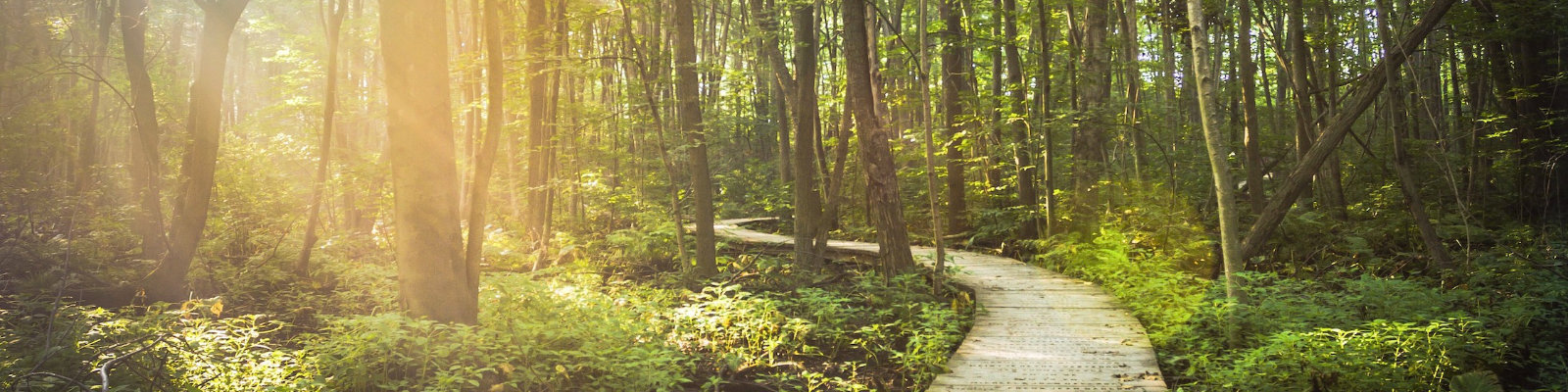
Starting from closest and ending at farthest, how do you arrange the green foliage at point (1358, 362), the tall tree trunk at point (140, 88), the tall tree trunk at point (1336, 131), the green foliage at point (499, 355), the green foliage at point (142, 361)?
the green foliage at point (142, 361), the green foliage at point (1358, 362), the green foliage at point (499, 355), the tall tree trunk at point (1336, 131), the tall tree trunk at point (140, 88)

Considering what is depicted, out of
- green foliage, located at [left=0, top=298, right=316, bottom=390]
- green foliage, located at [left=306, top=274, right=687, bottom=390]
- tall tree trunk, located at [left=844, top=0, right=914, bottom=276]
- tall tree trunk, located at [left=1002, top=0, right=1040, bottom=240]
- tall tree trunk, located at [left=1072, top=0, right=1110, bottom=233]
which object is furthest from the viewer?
tall tree trunk, located at [left=1002, top=0, right=1040, bottom=240]

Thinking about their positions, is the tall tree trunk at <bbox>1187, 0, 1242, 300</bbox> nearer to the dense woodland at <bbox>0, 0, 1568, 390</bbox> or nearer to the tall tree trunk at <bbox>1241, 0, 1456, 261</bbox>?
the dense woodland at <bbox>0, 0, 1568, 390</bbox>

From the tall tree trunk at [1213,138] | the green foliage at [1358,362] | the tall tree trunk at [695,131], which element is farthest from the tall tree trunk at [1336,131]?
the tall tree trunk at [695,131]

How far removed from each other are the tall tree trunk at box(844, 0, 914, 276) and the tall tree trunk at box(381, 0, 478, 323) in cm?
502

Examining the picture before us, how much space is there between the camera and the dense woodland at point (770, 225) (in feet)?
19.1

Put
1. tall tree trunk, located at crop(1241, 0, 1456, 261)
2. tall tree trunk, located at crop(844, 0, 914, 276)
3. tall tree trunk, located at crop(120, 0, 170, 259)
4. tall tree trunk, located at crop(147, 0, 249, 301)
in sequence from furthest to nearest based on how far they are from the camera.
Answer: tall tree trunk, located at crop(120, 0, 170, 259) → tall tree trunk, located at crop(147, 0, 249, 301) → tall tree trunk, located at crop(844, 0, 914, 276) → tall tree trunk, located at crop(1241, 0, 1456, 261)

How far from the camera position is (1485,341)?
19.1 feet

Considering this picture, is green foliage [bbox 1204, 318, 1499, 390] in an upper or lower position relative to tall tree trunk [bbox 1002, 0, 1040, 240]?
lower

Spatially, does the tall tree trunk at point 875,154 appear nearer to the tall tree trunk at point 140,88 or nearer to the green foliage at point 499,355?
the green foliage at point 499,355

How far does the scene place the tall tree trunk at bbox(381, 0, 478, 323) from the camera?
6438 mm

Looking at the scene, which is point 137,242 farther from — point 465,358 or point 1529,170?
point 1529,170

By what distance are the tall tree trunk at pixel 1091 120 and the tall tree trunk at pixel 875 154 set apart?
437 centimetres

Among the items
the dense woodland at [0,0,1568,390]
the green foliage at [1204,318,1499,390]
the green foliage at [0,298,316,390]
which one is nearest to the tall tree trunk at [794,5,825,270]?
the dense woodland at [0,0,1568,390]

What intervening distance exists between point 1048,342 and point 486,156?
5.61 metres
